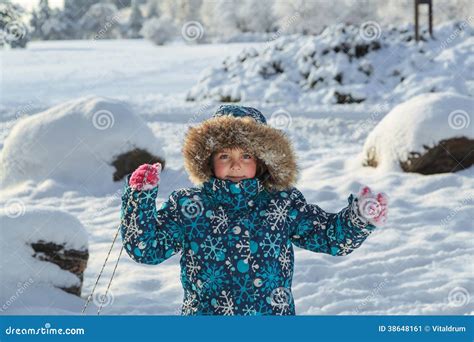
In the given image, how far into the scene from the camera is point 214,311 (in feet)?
8.27

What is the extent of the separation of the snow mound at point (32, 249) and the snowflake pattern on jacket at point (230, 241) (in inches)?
76.4

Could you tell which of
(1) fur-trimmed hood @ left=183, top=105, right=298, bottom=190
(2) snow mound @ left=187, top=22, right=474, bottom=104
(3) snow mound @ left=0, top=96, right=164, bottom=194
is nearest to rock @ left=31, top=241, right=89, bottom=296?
(1) fur-trimmed hood @ left=183, top=105, right=298, bottom=190

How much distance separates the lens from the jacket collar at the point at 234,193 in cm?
252

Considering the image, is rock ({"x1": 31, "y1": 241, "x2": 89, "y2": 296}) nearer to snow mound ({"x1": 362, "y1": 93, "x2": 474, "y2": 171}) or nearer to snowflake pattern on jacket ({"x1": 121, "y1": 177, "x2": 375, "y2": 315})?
snowflake pattern on jacket ({"x1": 121, "y1": 177, "x2": 375, "y2": 315})

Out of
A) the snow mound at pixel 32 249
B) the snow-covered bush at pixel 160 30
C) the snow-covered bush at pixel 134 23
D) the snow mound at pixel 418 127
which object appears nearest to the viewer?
the snow mound at pixel 32 249

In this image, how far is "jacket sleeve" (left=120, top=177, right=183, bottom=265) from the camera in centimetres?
244

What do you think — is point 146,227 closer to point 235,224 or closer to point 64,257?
point 235,224

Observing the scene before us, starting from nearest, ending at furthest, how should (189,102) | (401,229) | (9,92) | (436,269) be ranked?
1. (436,269)
2. (401,229)
3. (189,102)
4. (9,92)

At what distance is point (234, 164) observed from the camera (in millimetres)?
2586

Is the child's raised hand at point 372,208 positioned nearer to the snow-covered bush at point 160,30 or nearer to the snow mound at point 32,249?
the snow mound at point 32,249

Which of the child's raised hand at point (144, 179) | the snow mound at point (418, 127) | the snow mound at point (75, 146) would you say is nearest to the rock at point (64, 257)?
the child's raised hand at point (144, 179)
